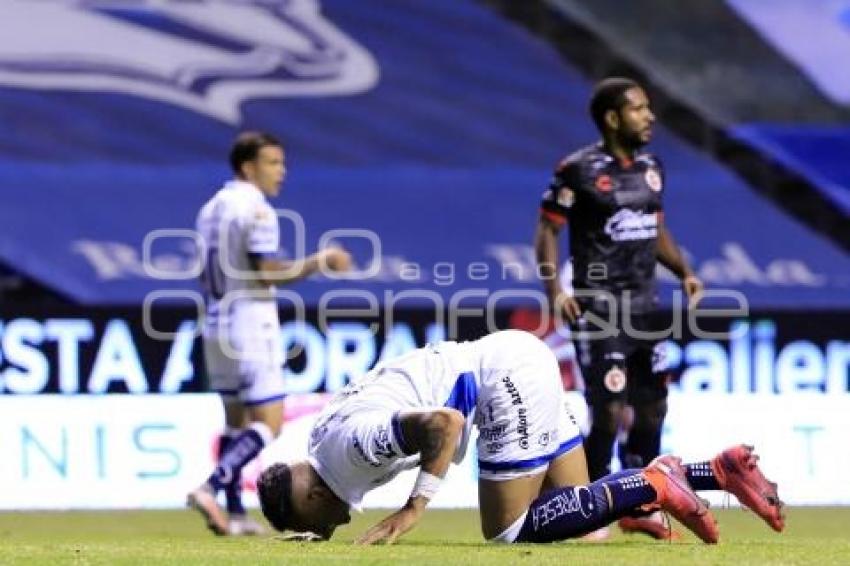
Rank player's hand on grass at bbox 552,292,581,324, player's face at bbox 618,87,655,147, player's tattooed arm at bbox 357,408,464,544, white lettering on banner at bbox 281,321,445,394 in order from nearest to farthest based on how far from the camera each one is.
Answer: player's tattooed arm at bbox 357,408,464,544, player's hand on grass at bbox 552,292,581,324, player's face at bbox 618,87,655,147, white lettering on banner at bbox 281,321,445,394

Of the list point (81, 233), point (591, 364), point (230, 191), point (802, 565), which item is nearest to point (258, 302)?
point (230, 191)

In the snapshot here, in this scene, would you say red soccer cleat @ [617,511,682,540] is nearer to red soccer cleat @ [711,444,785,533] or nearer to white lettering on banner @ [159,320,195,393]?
red soccer cleat @ [711,444,785,533]

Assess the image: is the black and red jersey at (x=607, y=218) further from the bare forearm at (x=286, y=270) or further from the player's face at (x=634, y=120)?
the bare forearm at (x=286, y=270)

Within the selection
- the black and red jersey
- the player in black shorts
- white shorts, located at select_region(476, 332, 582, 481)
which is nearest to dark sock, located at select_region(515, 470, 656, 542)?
white shorts, located at select_region(476, 332, 582, 481)

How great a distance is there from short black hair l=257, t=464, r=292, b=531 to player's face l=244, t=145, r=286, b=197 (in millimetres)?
3069

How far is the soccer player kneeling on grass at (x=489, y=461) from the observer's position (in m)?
7.82

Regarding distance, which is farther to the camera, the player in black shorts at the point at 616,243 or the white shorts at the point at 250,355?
the white shorts at the point at 250,355

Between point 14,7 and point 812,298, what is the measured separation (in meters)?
7.78

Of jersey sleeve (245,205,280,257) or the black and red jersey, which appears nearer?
the black and red jersey

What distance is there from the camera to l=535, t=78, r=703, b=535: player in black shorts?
A: 10039 millimetres

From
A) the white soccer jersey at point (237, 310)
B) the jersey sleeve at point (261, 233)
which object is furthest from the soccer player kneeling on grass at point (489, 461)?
the white soccer jersey at point (237, 310)

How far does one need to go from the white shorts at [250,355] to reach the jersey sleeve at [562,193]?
1620 millimetres

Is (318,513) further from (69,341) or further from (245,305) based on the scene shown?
(69,341)

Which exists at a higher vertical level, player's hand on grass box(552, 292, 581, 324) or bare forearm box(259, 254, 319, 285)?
bare forearm box(259, 254, 319, 285)
